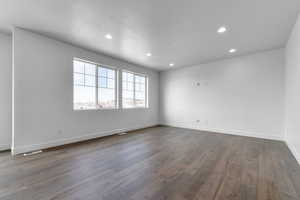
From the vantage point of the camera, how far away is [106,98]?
466 centimetres

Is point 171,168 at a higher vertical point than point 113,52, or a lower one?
lower

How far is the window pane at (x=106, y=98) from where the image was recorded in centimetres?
450

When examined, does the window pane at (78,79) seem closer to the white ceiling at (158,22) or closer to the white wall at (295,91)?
the white ceiling at (158,22)

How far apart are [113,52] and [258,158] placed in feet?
15.3

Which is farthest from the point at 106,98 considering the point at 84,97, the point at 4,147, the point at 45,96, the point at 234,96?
the point at 234,96

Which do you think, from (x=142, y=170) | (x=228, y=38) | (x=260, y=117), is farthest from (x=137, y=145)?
(x=260, y=117)

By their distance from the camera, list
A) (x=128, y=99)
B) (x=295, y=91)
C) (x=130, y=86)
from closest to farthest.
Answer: (x=295, y=91), (x=128, y=99), (x=130, y=86)

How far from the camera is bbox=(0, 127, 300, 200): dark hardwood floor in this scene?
5.52ft

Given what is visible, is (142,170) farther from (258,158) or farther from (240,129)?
(240,129)

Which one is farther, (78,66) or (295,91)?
(78,66)

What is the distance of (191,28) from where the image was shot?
9.32 feet

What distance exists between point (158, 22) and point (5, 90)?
3.94 m

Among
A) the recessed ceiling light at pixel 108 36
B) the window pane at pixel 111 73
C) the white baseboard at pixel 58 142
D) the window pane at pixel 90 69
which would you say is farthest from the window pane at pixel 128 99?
the recessed ceiling light at pixel 108 36

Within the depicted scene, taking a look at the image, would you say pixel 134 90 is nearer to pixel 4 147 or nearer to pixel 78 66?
pixel 78 66
